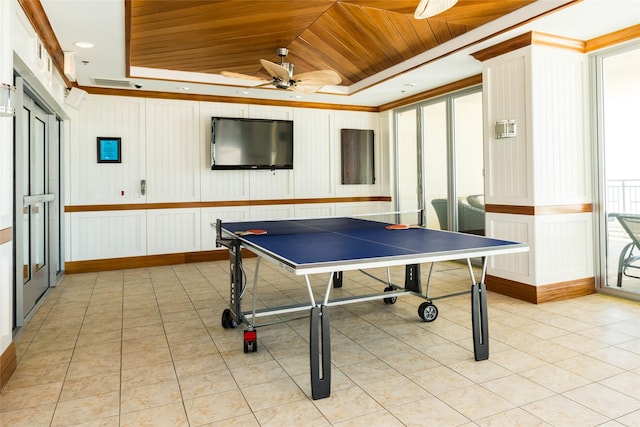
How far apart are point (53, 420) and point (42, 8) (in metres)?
3.04

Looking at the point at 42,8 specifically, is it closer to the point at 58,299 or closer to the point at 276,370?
the point at 58,299

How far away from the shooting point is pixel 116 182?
6152 millimetres

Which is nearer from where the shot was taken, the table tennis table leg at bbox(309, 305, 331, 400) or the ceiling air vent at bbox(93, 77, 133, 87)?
the table tennis table leg at bbox(309, 305, 331, 400)

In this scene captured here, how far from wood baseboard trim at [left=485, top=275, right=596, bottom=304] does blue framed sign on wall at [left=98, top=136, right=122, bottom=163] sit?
5.20 m

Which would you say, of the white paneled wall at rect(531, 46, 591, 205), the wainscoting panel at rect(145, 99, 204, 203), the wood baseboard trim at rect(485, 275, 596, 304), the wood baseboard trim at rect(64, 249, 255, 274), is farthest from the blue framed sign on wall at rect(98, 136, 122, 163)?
the white paneled wall at rect(531, 46, 591, 205)

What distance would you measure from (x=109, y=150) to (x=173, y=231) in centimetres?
145

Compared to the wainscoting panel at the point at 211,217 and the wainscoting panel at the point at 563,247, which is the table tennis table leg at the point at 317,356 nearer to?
the wainscoting panel at the point at 563,247

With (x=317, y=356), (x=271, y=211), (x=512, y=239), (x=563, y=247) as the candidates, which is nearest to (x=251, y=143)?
(x=271, y=211)

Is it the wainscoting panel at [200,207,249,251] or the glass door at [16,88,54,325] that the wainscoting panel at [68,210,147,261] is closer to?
the wainscoting panel at [200,207,249,251]

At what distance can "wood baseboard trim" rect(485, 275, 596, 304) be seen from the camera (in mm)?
4121

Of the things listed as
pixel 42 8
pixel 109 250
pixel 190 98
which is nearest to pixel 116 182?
pixel 109 250

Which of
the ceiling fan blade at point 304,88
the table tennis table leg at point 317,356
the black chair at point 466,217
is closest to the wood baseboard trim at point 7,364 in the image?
the table tennis table leg at point 317,356

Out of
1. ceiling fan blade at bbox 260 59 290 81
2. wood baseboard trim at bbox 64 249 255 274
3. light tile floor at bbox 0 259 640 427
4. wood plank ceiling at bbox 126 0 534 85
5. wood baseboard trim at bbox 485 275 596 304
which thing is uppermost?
wood plank ceiling at bbox 126 0 534 85

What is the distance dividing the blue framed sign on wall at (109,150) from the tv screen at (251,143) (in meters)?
1.30
